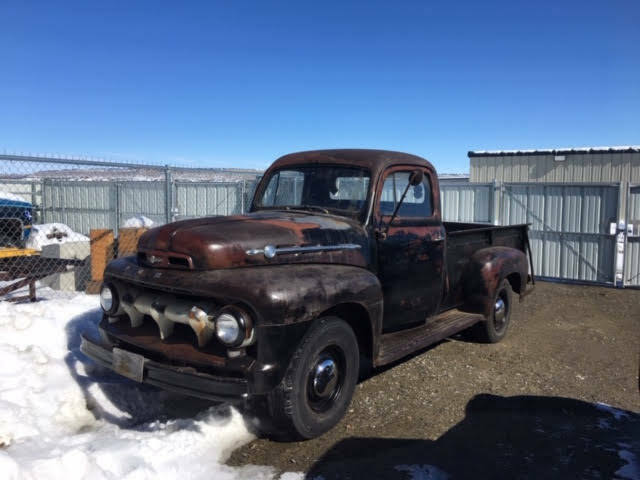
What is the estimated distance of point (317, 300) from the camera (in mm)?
3393

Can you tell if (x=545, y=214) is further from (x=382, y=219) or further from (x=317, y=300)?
(x=317, y=300)

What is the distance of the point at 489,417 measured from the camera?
4.17 meters

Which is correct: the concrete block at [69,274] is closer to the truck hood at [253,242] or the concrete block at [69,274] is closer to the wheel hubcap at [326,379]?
the truck hood at [253,242]

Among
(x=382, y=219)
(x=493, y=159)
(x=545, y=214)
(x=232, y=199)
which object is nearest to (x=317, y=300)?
(x=382, y=219)

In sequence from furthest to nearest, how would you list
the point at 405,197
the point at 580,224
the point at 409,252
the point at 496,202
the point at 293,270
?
the point at 496,202 < the point at 580,224 < the point at 405,197 < the point at 409,252 < the point at 293,270

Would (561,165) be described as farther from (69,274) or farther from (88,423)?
(88,423)

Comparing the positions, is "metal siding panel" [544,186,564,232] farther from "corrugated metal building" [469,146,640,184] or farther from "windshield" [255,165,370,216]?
"corrugated metal building" [469,146,640,184]

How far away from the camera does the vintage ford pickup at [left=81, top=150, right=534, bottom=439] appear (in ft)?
10.4

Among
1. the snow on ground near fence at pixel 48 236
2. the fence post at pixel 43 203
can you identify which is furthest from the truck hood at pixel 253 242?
the fence post at pixel 43 203

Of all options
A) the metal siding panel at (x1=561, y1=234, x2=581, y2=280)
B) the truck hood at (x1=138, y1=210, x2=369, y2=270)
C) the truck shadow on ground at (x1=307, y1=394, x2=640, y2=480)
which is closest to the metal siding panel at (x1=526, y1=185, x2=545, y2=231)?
the metal siding panel at (x1=561, y1=234, x2=581, y2=280)

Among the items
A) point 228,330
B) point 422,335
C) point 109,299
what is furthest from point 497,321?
point 109,299

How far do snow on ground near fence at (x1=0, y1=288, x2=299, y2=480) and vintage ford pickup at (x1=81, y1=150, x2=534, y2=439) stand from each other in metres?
0.40

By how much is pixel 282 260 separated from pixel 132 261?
3.88ft

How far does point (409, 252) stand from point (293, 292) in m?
1.71
